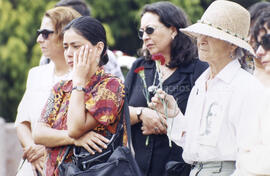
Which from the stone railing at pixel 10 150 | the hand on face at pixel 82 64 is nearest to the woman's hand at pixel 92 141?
the hand on face at pixel 82 64

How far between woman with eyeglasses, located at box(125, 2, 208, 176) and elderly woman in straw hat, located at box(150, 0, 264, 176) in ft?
Result: 2.33

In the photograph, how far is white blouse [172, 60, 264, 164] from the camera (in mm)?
3559

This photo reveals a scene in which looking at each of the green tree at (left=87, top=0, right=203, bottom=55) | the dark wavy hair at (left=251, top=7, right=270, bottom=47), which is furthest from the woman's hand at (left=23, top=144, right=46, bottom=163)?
the green tree at (left=87, top=0, right=203, bottom=55)

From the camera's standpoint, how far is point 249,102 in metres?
3.54

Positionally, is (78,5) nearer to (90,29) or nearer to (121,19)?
(90,29)

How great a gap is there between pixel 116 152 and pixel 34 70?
1.84 meters

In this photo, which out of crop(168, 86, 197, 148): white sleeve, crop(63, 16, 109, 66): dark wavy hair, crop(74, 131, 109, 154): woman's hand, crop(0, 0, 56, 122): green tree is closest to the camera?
crop(74, 131, 109, 154): woman's hand

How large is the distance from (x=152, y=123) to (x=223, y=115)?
1099 millimetres

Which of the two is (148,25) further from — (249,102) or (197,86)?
(249,102)

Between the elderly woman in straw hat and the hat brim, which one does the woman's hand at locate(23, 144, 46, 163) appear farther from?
the hat brim

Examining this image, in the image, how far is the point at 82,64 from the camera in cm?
381

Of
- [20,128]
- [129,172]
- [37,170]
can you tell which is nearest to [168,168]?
[129,172]

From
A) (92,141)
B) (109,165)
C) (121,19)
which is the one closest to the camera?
(109,165)

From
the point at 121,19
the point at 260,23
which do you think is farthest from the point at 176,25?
the point at 121,19
